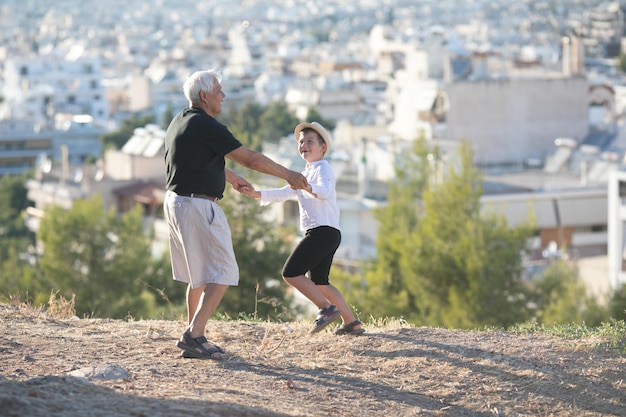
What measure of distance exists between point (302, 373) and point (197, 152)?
49.1 inches

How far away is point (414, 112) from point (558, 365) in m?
49.3

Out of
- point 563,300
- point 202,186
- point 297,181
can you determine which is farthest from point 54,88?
point 202,186

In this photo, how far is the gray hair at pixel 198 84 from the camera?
27.3ft

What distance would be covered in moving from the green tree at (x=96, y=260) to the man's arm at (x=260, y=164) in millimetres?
14572

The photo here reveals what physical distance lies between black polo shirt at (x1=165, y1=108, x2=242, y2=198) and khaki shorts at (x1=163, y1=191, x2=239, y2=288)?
78 mm

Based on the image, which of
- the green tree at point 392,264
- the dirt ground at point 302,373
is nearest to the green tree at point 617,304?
the green tree at point 392,264

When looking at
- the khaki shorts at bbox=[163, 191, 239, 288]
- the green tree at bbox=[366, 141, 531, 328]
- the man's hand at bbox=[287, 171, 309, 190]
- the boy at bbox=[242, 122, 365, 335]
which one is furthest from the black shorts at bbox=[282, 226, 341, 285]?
the green tree at bbox=[366, 141, 531, 328]

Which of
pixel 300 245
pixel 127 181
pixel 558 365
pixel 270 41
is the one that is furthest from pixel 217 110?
pixel 270 41

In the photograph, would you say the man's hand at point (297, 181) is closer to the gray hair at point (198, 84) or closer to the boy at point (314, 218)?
the boy at point (314, 218)

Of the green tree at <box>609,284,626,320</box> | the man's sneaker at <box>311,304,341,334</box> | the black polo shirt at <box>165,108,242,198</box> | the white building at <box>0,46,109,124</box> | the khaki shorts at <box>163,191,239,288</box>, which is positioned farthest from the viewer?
the white building at <box>0,46,109,124</box>

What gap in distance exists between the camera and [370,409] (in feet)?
25.8

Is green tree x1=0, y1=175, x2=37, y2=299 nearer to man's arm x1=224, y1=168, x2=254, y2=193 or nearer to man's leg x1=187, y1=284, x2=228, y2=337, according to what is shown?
man's arm x1=224, y1=168, x2=254, y2=193

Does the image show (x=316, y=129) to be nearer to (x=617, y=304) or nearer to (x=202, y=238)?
(x=202, y=238)

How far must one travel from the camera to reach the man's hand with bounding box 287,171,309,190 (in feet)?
27.7
